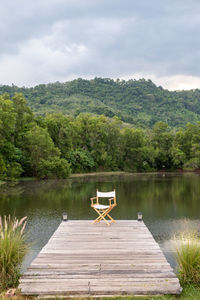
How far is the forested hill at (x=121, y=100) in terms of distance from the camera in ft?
249

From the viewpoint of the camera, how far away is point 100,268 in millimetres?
5000

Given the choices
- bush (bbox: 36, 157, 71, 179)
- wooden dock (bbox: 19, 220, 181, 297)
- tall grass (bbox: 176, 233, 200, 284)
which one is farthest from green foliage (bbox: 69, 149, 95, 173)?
tall grass (bbox: 176, 233, 200, 284)

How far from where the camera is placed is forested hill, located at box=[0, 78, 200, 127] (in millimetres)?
75750

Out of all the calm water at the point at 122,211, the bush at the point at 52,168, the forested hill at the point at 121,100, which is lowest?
the calm water at the point at 122,211

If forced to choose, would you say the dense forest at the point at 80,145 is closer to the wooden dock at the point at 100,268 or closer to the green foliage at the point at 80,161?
the green foliage at the point at 80,161

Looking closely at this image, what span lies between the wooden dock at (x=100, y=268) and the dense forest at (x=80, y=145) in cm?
2197

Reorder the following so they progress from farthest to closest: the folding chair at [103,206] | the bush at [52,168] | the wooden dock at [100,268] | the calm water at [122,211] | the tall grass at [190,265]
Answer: the bush at [52,168], the calm water at [122,211], the folding chair at [103,206], the tall grass at [190,265], the wooden dock at [100,268]

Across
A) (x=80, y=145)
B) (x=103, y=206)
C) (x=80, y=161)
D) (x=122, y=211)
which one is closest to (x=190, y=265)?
(x=103, y=206)

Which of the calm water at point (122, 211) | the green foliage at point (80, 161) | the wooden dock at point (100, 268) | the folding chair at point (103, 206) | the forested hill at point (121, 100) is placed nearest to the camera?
the wooden dock at point (100, 268)

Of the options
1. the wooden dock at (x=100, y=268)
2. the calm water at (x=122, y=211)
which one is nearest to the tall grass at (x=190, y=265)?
the wooden dock at (x=100, y=268)

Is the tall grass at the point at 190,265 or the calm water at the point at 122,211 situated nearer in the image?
the tall grass at the point at 190,265

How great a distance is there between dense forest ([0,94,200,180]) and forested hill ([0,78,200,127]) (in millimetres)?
24510

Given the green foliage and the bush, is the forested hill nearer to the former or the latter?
the green foliage

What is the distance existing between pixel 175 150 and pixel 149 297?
43215 millimetres
